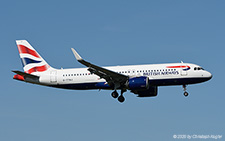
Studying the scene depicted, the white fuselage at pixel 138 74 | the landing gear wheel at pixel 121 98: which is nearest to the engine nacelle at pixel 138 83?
the white fuselage at pixel 138 74

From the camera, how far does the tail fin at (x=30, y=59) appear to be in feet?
185

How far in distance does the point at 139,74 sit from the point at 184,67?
5.12 meters

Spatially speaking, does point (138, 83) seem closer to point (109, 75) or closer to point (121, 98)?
point (109, 75)

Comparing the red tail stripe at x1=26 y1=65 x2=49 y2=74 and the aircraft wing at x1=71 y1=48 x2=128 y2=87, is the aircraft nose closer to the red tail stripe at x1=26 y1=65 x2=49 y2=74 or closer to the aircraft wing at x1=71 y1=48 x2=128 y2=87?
the aircraft wing at x1=71 y1=48 x2=128 y2=87

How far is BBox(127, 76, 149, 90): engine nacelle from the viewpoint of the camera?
162 ft

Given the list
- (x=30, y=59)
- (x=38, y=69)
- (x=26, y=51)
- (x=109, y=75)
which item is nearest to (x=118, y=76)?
(x=109, y=75)

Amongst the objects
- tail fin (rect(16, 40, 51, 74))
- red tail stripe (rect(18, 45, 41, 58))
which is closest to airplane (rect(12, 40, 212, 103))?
tail fin (rect(16, 40, 51, 74))

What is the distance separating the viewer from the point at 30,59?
5712 cm

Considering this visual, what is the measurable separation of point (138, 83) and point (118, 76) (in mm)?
2461

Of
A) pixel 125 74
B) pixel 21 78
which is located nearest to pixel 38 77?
pixel 21 78

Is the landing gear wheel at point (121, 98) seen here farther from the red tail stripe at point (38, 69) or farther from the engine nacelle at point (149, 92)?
the red tail stripe at point (38, 69)

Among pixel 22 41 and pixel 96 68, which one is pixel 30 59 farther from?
pixel 96 68

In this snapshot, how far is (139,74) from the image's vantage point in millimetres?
51344

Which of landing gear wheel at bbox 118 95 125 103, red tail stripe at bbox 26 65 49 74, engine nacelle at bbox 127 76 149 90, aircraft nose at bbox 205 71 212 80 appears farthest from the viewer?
red tail stripe at bbox 26 65 49 74
